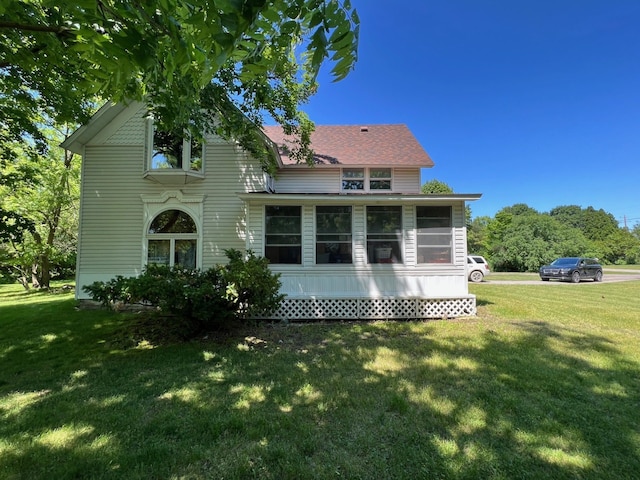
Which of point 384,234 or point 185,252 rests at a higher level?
point 384,234

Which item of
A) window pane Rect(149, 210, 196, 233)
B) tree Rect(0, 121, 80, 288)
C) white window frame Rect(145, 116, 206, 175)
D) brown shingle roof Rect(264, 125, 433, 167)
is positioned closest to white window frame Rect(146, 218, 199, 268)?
window pane Rect(149, 210, 196, 233)

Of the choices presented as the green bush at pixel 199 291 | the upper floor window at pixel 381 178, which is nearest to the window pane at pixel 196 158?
the green bush at pixel 199 291

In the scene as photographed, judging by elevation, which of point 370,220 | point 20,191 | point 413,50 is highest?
point 413,50

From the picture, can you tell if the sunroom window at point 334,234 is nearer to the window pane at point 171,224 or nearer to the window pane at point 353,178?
the window pane at point 353,178

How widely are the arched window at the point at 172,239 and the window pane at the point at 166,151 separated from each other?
4.91 ft

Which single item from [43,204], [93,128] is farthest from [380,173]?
[43,204]

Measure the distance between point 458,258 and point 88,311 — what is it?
438 inches

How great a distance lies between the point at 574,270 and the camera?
19.7m

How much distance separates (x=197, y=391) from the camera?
13.6 feet

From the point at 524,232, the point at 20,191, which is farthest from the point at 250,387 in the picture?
the point at 524,232

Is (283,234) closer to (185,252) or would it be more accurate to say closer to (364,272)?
(364,272)

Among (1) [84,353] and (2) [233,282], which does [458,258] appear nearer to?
(2) [233,282]

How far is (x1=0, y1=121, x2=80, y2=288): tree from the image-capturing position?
12914 millimetres

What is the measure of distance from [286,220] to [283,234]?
409 mm
